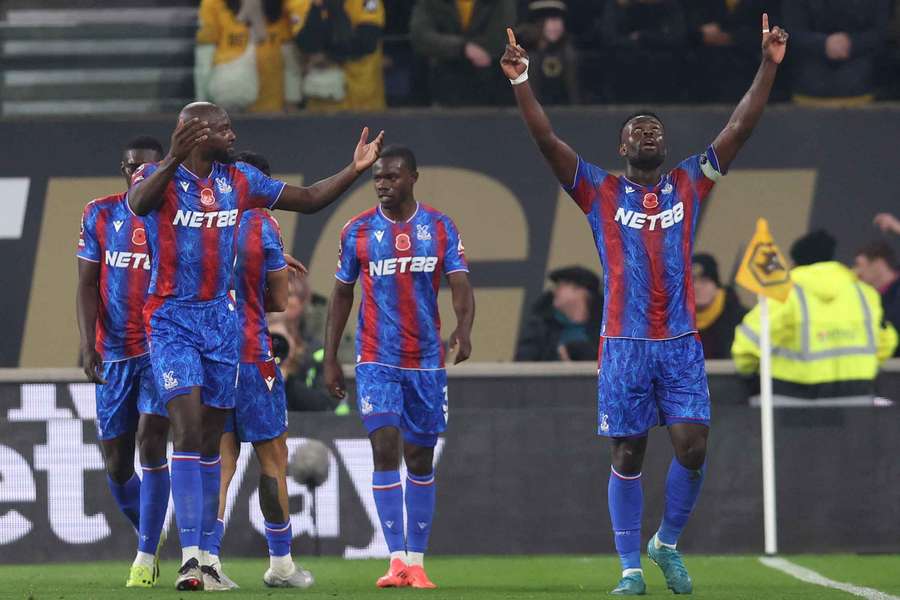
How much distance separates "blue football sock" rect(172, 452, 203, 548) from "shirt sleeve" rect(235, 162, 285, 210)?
126 centimetres

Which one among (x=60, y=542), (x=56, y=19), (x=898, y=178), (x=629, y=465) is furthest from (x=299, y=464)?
(x=898, y=178)

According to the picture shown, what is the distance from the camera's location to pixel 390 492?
10273 millimetres

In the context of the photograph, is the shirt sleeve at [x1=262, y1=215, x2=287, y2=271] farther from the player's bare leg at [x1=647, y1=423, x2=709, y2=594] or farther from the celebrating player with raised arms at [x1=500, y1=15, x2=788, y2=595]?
the player's bare leg at [x1=647, y1=423, x2=709, y2=594]

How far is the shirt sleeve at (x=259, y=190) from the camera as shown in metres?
9.21

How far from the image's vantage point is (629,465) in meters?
9.33

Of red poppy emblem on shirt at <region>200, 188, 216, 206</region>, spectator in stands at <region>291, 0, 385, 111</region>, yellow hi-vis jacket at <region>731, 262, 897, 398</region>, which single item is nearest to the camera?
red poppy emblem on shirt at <region>200, 188, 216, 206</region>

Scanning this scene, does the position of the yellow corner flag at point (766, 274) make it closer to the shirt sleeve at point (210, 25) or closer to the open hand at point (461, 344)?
the open hand at point (461, 344)

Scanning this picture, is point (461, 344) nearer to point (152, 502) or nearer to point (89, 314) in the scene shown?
point (152, 502)

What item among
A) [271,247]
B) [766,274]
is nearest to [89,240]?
[271,247]

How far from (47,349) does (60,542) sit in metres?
3.41

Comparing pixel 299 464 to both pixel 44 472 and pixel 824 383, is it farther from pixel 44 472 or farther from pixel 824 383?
pixel 824 383

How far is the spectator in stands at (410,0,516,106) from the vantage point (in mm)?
15727

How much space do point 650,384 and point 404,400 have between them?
67.2 inches

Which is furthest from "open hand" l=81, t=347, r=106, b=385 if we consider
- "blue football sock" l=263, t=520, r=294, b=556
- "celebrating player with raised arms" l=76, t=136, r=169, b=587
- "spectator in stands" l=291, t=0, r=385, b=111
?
"spectator in stands" l=291, t=0, r=385, b=111
